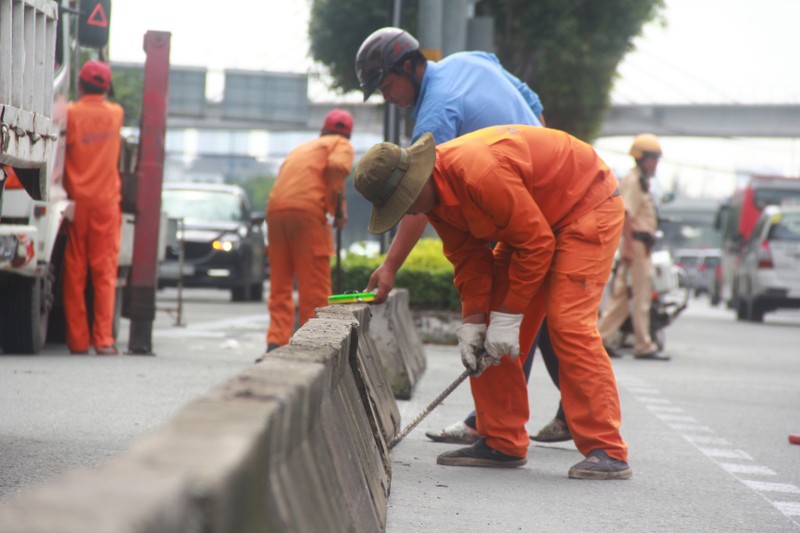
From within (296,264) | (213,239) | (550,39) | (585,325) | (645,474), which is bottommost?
(213,239)

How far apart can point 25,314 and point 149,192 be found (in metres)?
1.50

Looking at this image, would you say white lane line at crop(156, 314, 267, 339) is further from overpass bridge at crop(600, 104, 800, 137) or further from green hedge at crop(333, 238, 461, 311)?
overpass bridge at crop(600, 104, 800, 137)

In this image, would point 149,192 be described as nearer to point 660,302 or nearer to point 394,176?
point 394,176

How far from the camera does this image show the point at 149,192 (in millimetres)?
10750

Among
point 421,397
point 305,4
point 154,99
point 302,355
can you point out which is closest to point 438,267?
point 154,99

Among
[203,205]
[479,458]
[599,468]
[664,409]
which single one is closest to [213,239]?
[203,205]

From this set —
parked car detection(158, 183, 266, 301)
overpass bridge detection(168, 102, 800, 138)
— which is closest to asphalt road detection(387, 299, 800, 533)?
parked car detection(158, 183, 266, 301)

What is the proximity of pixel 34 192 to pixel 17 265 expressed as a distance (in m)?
2.82

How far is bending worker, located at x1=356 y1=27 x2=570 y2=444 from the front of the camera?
659cm

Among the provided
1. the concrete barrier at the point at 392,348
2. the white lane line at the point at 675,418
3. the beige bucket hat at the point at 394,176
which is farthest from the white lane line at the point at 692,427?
the beige bucket hat at the point at 394,176

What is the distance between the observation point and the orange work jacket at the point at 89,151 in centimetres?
1007

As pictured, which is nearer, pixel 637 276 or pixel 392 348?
pixel 392 348

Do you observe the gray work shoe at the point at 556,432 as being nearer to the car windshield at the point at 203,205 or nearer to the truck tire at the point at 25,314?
the truck tire at the point at 25,314

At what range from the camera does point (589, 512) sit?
5027 mm
